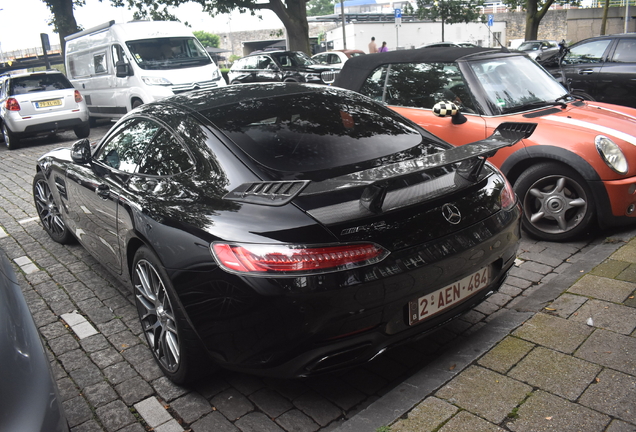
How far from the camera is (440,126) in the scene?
17.4ft

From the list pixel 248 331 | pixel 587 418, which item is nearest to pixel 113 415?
pixel 248 331

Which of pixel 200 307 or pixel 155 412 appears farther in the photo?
pixel 155 412

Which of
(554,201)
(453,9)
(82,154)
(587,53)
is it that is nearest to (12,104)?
(82,154)

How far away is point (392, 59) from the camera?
237 inches

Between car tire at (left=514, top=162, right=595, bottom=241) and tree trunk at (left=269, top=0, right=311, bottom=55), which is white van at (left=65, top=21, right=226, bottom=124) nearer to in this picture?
car tire at (left=514, top=162, right=595, bottom=241)

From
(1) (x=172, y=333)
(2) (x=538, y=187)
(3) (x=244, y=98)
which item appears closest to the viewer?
(1) (x=172, y=333)

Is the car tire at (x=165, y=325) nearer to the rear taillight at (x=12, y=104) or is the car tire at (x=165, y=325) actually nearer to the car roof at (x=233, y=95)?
the car roof at (x=233, y=95)

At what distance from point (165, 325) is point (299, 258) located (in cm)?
106

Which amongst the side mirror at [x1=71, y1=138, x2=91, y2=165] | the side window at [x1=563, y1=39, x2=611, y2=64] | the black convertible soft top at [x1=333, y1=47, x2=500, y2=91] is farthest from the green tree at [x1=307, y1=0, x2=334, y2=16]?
the side mirror at [x1=71, y1=138, x2=91, y2=165]

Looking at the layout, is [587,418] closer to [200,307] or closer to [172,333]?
[200,307]

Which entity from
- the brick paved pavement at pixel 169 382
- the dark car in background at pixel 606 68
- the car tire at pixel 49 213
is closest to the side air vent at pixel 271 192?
the brick paved pavement at pixel 169 382

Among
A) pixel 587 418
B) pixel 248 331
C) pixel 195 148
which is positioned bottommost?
pixel 587 418

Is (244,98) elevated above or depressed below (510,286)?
above

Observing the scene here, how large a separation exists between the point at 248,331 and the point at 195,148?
1098mm
